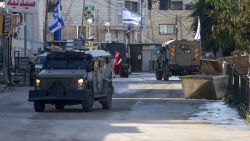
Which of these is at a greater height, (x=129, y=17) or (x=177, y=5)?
Result: (x=177, y=5)

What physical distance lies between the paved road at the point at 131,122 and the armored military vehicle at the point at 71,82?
0.45 metres

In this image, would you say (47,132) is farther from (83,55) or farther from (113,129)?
(83,55)

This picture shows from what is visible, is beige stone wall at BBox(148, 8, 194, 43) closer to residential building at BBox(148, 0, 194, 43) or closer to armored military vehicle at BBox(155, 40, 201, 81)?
residential building at BBox(148, 0, 194, 43)

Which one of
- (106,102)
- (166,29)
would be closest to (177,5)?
(166,29)

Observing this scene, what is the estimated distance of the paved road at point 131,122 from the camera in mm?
17250

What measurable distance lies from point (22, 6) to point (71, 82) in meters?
18.3

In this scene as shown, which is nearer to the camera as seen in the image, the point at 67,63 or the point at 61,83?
the point at 61,83

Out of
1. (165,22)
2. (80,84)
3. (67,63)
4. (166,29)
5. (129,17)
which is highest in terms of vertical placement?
(165,22)

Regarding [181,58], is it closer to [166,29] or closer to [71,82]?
[71,82]

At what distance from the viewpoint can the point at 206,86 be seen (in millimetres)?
31641

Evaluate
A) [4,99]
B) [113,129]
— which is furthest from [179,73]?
[113,129]

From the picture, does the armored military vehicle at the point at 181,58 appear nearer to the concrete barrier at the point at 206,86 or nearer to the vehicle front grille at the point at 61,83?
the concrete barrier at the point at 206,86

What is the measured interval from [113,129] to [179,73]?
101 ft

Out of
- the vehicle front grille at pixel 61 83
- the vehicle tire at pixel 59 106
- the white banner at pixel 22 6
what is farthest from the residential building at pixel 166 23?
the vehicle front grille at pixel 61 83
